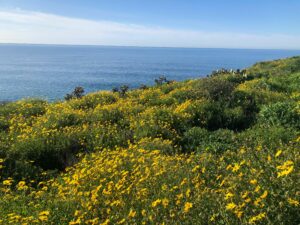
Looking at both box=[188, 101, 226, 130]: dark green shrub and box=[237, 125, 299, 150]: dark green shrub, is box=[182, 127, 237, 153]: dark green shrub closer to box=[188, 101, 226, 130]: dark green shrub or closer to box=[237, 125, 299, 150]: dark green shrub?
box=[237, 125, 299, 150]: dark green shrub

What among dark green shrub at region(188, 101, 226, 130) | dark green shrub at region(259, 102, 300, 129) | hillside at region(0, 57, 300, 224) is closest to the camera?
hillside at region(0, 57, 300, 224)

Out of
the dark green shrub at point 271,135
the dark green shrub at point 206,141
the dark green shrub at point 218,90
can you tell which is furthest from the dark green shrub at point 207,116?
the dark green shrub at point 271,135

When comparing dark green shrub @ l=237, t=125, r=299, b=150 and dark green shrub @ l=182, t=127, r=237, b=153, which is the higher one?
dark green shrub @ l=237, t=125, r=299, b=150

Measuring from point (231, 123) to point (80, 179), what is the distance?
6402 mm

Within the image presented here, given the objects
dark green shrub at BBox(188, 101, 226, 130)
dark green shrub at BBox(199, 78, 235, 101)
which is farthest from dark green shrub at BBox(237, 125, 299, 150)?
dark green shrub at BBox(199, 78, 235, 101)

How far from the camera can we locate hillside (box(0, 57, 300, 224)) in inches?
179

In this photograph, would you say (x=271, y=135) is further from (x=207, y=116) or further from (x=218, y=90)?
(x=218, y=90)

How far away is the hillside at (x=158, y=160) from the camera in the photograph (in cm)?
454

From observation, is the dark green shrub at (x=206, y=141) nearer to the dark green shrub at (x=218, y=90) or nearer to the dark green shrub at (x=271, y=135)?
the dark green shrub at (x=271, y=135)

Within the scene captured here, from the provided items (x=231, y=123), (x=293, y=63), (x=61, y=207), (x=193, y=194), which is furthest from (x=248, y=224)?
(x=293, y=63)

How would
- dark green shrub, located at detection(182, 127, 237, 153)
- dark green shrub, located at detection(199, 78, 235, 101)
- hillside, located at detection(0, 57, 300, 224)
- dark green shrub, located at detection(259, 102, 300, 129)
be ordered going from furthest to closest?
dark green shrub, located at detection(199, 78, 235, 101)
dark green shrub, located at detection(259, 102, 300, 129)
dark green shrub, located at detection(182, 127, 237, 153)
hillside, located at detection(0, 57, 300, 224)

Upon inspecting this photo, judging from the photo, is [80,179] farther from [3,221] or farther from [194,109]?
[194,109]

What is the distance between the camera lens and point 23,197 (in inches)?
241

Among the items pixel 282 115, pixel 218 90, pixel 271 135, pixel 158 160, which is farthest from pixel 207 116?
pixel 158 160
